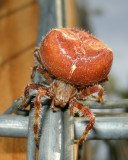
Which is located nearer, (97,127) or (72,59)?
(97,127)

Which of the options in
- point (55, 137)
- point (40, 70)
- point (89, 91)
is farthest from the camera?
point (89, 91)

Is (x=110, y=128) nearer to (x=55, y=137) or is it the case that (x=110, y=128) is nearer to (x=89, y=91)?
(x=55, y=137)

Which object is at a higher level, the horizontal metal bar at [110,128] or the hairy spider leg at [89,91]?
the hairy spider leg at [89,91]

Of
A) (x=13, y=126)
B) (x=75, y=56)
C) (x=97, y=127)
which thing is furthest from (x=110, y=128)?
(x=75, y=56)

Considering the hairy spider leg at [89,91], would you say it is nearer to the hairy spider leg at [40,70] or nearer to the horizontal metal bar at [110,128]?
the hairy spider leg at [40,70]

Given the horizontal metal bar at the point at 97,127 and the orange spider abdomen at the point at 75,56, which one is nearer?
the horizontal metal bar at the point at 97,127

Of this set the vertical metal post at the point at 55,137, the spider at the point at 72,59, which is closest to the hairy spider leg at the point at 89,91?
the spider at the point at 72,59

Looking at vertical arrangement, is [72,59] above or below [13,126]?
above
